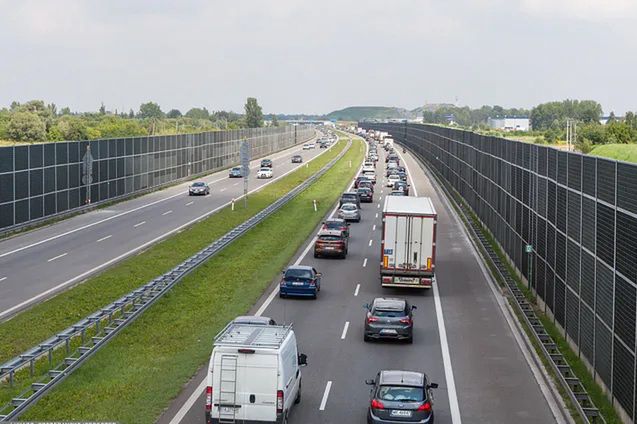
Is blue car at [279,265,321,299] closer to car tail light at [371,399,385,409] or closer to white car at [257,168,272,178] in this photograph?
car tail light at [371,399,385,409]

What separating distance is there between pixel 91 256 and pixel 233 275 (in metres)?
9.30

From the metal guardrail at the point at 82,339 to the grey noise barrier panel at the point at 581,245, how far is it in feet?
43.4

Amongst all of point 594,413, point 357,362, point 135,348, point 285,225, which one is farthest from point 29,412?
point 285,225

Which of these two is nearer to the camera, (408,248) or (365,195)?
(408,248)

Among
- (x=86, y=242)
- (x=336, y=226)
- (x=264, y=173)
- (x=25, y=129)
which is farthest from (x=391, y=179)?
(x=25, y=129)

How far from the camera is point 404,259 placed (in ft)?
122

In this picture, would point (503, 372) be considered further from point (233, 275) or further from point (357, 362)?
point (233, 275)

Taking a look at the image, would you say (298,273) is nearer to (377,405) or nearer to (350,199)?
(377,405)

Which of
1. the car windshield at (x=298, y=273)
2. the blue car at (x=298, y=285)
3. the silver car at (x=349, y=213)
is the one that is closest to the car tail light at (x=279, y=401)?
the blue car at (x=298, y=285)

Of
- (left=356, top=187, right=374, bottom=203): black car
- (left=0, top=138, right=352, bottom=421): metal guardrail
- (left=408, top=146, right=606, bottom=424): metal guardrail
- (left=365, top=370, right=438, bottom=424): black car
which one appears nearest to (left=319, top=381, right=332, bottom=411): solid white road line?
(left=365, top=370, right=438, bottom=424): black car

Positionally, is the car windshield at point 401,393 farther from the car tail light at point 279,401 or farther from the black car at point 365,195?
the black car at point 365,195

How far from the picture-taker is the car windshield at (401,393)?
19000mm

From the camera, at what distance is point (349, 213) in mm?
63750

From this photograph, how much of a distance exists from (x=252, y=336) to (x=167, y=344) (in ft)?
29.6
